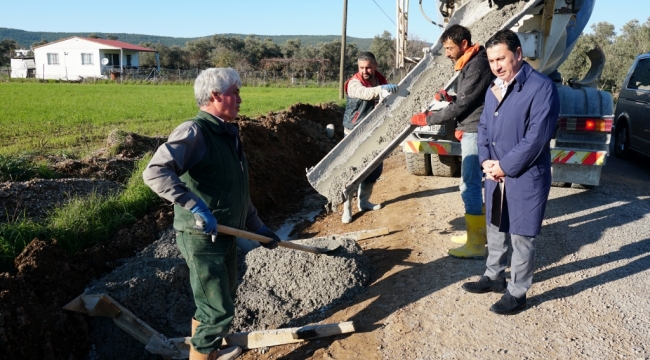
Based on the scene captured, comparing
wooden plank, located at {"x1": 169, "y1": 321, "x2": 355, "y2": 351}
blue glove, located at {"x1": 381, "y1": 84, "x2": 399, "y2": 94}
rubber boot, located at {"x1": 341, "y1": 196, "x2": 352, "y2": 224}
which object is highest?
blue glove, located at {"x1": 381, "y1": 84, "x2": 399, "y2": 94}

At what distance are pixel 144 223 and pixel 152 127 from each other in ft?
25.7

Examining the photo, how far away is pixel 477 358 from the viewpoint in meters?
3.35

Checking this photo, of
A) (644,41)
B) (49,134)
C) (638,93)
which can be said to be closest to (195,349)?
(638,93)

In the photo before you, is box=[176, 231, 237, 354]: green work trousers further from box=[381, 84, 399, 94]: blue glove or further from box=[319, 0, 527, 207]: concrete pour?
box=[381, 84, 399, 94]: blue glove

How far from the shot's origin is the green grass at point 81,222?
4430 mm

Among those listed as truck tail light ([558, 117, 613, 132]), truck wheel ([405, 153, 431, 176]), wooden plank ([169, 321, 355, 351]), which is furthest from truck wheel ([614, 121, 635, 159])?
wooden plank ([169, 321, 355, 351])

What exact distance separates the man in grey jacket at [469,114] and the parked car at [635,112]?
568 cm

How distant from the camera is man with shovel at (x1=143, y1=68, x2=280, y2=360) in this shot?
9.12ft

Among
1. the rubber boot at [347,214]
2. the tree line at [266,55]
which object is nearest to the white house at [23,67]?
the tree line at [266,55]

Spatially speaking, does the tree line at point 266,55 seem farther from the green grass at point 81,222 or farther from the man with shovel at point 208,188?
the man with shovel at point 208,188

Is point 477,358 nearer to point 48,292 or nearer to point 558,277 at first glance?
point 558,277

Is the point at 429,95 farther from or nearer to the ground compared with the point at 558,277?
farther from the ground

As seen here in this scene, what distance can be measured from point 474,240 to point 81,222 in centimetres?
370

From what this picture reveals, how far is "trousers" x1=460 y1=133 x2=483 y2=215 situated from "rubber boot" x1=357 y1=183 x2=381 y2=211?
209 cm
